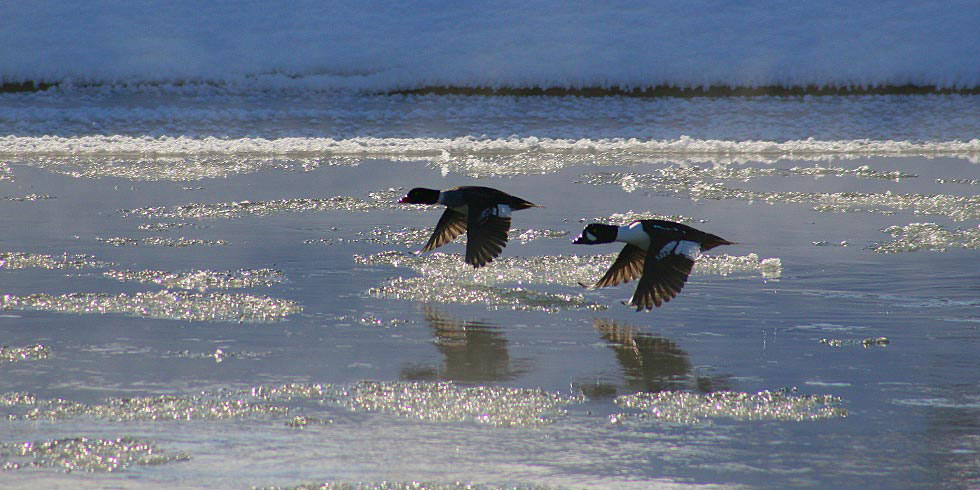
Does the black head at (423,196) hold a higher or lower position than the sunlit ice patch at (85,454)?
higher

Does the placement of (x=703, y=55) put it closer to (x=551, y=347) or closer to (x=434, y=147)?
(x=434, y=147)

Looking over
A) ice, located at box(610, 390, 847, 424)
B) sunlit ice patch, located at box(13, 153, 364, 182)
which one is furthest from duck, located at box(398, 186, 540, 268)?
sunlit ice patch, located at box(13, 153, 364, 182)

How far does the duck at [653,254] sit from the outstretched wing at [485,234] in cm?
94

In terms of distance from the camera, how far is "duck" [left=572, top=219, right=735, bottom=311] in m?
7.69

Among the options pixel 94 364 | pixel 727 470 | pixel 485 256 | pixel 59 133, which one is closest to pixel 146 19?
pixel 59 133

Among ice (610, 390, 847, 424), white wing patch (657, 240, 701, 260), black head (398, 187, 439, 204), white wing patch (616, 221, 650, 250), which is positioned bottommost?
ice (610, 390, 847, 424)

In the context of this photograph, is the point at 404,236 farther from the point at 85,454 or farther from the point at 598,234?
the point at 85,454

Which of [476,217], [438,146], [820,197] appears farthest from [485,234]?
[438,146]

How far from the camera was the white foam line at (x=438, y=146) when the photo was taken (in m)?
19.8

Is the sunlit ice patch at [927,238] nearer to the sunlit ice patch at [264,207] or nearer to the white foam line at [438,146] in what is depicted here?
the sunlit ice patch at [264,207]

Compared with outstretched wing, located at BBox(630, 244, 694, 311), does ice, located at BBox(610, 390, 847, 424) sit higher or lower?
lower

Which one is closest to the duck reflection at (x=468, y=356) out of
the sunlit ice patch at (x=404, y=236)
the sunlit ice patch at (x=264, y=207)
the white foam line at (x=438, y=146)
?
the sunlit ice patch at (x=404, y=236)

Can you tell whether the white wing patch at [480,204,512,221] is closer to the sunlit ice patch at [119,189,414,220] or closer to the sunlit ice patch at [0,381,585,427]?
the sunlit ice patch at [0,381,585,427]

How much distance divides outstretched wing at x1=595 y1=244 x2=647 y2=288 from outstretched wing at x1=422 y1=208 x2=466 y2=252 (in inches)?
70.7
